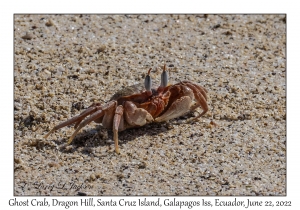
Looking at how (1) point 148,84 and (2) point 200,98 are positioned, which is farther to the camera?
(2) point 200,98

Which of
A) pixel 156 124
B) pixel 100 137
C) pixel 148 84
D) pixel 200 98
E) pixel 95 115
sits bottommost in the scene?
pixel 100 137

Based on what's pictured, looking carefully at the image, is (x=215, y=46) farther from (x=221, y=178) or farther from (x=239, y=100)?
(x=221, y=178)

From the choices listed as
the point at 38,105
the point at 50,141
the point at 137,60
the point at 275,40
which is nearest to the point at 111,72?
the point at 137,60

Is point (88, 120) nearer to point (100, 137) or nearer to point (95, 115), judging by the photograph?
point (95, 115)

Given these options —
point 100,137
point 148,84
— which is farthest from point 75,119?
point 148,84

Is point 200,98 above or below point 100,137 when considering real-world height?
above

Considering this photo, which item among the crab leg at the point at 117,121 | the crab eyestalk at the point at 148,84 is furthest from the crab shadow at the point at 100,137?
the crab eyestalk at the point at 148,84

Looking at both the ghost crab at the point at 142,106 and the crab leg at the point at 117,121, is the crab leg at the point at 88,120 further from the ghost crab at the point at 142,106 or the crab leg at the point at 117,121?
the crab leg at the point at 117,121
